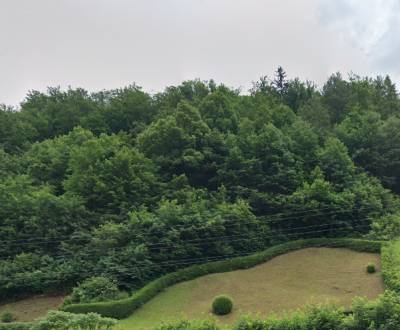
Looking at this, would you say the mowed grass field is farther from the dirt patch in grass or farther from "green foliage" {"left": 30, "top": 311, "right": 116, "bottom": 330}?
the dirt patch in grass

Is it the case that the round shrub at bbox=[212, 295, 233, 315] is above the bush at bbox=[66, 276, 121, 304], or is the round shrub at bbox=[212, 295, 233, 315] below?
below

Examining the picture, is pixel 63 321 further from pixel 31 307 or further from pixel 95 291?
pixel 31 307

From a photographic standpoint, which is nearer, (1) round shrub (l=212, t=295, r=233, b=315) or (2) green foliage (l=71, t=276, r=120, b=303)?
(1) round shrub (l=212, t=295, r=233, b=315)

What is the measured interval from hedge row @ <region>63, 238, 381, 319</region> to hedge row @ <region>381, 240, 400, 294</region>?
1481mm

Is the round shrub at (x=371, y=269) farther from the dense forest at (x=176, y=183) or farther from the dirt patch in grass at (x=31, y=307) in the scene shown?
the dirt patch in grass at (x=31, y=307)

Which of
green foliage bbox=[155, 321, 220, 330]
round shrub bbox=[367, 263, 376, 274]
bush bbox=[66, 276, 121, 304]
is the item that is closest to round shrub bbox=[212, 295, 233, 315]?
bush bbox=[66, 276, 121, 304]

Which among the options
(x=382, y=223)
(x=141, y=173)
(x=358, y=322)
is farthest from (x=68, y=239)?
(x=358, y=322)

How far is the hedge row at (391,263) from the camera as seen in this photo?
23.8 m

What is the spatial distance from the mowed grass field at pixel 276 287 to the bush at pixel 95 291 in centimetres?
195

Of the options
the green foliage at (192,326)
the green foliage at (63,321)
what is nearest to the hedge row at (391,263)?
the green foliage at (192,326)

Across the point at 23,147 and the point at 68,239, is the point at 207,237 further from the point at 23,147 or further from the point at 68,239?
the point at 23,147

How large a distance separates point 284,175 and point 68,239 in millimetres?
16645

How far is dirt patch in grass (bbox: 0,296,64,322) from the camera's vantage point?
27.2 metres

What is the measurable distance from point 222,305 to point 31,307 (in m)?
11.3
